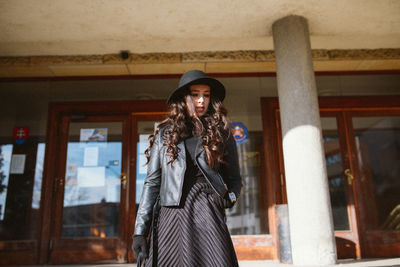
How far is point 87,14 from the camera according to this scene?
4074mm

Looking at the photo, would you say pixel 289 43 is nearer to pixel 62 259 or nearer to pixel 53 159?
pixel 53 159

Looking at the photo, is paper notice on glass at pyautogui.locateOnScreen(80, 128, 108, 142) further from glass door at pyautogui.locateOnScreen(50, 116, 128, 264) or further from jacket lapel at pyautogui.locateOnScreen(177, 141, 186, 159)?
jacket lapel at pyautogui.locateOnScreen(177, 141, 186, 159)

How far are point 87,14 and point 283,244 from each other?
3.60 metres

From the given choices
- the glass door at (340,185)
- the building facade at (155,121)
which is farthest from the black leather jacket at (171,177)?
the glass door at (340,185)

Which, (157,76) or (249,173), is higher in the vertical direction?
(157,76)

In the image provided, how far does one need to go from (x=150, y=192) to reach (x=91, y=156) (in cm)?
354

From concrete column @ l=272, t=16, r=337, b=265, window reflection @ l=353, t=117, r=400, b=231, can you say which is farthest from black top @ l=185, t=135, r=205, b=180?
window reflection @ l=353, t=117, r=400, b=231

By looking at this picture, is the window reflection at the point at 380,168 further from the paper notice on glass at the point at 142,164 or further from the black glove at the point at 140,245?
the black glove at the point at 140,245

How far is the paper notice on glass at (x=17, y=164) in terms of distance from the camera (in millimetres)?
4984

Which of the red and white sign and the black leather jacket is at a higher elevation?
the red and white sign

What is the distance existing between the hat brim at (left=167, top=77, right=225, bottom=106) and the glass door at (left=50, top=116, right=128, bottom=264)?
3.19m

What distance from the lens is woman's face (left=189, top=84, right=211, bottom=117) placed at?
1.98m

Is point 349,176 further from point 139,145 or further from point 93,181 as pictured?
point 93,181

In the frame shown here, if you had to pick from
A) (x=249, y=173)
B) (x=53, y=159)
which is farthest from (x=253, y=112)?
(x=53, y=159)
